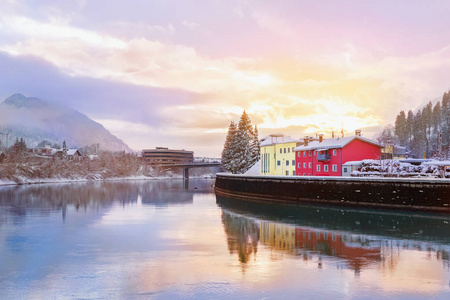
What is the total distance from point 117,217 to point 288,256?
85.1 feet

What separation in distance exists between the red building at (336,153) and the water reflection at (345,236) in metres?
26.1

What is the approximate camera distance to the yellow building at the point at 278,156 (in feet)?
313

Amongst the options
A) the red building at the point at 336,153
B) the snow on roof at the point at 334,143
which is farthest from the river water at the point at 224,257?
the snow on roof at the point at 334,143

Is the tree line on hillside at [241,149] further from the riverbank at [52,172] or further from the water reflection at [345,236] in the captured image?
the riverbank at [52,172]

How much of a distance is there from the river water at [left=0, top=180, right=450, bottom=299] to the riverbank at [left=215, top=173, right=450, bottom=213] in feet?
8.99

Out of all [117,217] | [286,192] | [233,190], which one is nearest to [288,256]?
[117,217]

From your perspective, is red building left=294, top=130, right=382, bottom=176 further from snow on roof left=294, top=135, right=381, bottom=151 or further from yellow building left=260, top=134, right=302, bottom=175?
yellow building left=260, top=134, right=302, bottom=175

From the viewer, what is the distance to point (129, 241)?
31.0m

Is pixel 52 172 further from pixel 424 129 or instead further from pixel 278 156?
pixel 424 129

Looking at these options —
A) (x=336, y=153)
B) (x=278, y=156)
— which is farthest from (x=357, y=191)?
(x=278, y=156)

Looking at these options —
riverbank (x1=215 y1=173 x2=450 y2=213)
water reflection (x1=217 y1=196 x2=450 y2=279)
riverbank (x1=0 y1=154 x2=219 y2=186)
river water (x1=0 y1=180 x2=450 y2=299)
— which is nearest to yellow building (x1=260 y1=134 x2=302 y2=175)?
riverbank (x1=215 y1=173 x2=450 y2=213)

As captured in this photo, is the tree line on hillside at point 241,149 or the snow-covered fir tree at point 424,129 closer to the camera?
the tree line on hillside at point 241,149

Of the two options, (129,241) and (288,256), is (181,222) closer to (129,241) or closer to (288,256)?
(129,241)

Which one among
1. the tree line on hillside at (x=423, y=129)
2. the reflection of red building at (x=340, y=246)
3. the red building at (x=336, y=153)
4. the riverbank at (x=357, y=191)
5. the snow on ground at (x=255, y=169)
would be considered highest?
the tree line on hillside at (x=423, y=129)
